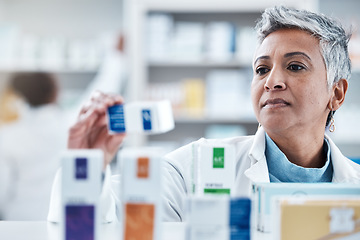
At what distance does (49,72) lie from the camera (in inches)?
164

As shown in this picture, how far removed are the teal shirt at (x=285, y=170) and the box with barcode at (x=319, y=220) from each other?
709mm

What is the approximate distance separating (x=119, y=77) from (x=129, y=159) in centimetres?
326

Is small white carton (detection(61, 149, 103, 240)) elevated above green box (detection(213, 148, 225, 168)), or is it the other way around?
green box (detection(213, 148, 225, 168))

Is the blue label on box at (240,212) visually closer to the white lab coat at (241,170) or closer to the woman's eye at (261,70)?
the white lab coat at (241,170)

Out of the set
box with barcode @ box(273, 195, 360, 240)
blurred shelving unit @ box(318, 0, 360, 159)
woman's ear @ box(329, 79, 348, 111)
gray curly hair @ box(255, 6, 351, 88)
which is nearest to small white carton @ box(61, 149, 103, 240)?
box with barcode @ box(273, 195, 360, 240)

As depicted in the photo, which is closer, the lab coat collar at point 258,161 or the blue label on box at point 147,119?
the blue label on box at point 147,119

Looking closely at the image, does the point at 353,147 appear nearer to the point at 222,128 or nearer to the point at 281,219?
the point at 222,128

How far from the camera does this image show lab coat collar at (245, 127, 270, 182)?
5.13 ft

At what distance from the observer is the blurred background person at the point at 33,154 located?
3.69 m

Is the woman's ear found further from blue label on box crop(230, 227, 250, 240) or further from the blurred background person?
the blurred background person

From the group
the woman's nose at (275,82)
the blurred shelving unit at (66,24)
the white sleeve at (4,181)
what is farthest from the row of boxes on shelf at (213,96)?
the woman's nose at (275,82)

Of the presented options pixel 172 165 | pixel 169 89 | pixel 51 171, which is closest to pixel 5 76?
pixel 51 171

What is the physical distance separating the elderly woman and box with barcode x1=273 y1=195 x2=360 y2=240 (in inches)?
22.4

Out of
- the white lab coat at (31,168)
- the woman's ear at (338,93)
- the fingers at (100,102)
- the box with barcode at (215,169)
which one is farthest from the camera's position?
the white lab coat at (31,168)
